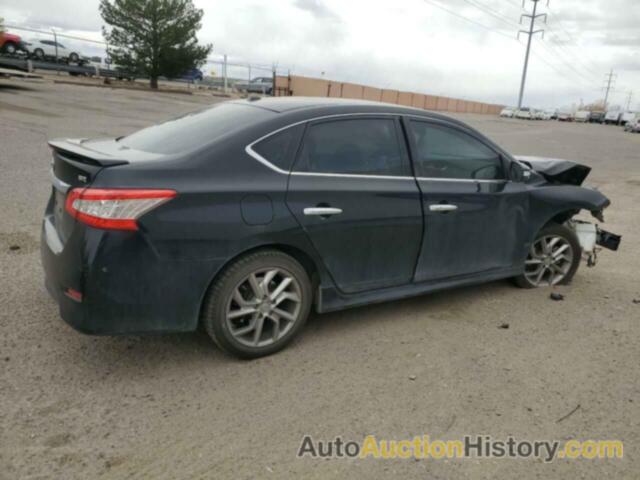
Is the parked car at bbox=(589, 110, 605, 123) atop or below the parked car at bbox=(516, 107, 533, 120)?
atop

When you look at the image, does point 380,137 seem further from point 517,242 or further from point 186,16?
point 186,16

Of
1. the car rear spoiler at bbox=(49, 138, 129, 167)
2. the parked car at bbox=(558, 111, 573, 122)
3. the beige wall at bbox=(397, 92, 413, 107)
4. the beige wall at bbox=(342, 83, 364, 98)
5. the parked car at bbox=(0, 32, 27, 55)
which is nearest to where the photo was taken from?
the car rear spoiler at bbox=(49, 138, 129, 167)

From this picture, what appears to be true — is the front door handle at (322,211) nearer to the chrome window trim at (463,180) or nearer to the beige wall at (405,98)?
the chrome window trim at (463,180)

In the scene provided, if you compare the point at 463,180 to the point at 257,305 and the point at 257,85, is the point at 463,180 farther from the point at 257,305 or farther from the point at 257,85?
the point at 257,85

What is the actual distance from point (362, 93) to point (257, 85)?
1337 cm

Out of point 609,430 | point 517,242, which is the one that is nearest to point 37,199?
point 517,242

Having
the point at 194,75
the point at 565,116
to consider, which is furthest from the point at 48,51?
the point at 565,116

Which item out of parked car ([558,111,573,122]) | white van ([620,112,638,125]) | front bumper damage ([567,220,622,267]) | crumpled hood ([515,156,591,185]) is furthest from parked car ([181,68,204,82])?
parked car ([558,111,573,122])

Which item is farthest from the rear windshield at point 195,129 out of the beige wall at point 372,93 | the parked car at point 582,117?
the parked car at point 582,117

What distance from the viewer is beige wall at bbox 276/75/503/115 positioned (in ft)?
137

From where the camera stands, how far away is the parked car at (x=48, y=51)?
33.8 m

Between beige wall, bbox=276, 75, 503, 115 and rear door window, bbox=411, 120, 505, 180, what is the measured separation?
35.4 metres

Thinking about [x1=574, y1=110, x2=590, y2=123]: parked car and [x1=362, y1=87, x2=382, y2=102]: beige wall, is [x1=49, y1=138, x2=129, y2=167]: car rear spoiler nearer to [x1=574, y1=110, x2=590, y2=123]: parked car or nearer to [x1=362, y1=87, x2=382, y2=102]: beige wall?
[x1=362, y1=87, x2=382, y2=102]: beige wall

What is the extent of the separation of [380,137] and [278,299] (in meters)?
1.40
